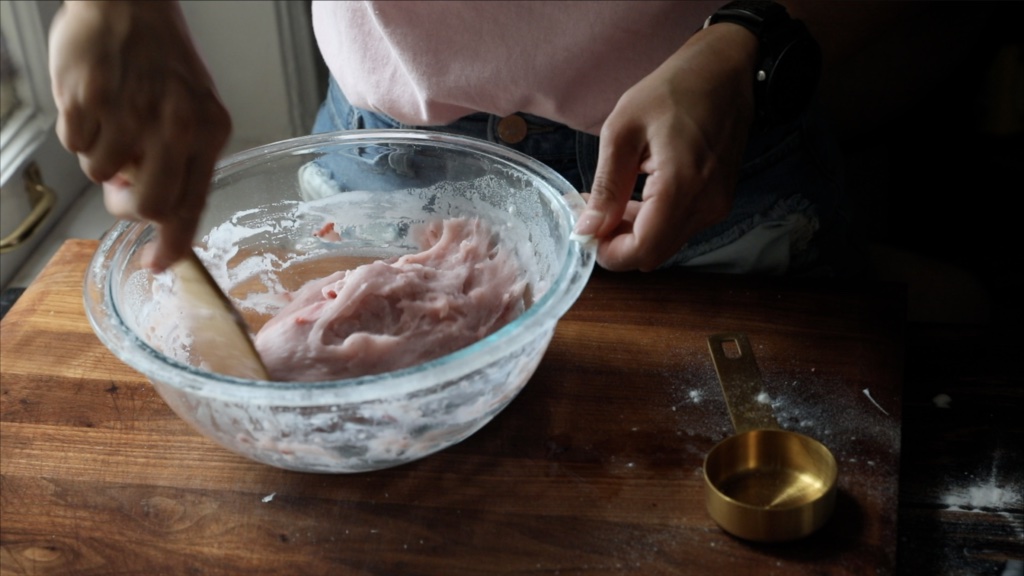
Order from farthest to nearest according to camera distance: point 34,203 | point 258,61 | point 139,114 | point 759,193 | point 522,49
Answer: point 258,61 < point 34,203 < point 759,193 < point 522,49 < point 139,114

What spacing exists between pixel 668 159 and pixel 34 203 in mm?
1100

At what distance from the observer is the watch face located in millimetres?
983

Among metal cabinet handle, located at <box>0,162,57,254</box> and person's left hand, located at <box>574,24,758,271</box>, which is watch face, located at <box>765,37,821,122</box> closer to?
person's left hand, located at <box>574,24,758,271</box>

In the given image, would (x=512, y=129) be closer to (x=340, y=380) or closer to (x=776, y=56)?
(x=776, y=56)

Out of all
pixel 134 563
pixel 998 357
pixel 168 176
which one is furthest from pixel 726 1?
pixel 134 563

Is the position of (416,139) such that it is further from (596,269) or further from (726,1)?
(726,1)

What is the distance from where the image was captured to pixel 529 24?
1036mm

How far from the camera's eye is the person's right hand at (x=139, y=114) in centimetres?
79

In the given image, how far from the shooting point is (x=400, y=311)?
36.6 inches

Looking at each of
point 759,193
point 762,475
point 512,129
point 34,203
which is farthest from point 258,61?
point 762,475

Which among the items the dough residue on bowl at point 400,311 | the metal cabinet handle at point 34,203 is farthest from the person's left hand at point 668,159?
the metal cabinet handle at point 34,203

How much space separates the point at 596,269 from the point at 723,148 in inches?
8.8

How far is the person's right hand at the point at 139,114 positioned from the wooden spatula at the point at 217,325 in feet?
0.11

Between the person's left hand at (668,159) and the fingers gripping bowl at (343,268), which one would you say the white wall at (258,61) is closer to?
the fingers gripping bowl at (343,268)
